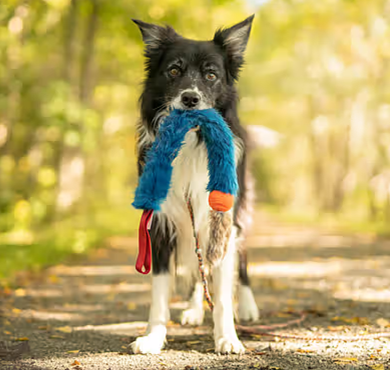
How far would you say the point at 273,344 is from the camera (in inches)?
161

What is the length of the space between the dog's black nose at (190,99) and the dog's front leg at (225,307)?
1.10m

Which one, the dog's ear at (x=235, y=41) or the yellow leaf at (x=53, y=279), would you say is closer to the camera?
the dog's ear at (x=235, y=41)

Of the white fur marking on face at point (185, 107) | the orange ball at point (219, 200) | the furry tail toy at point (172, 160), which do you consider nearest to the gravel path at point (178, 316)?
the furry tail toy at point (172, 160)

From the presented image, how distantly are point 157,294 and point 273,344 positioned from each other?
989 mm

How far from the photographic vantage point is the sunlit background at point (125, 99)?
33.2 feet

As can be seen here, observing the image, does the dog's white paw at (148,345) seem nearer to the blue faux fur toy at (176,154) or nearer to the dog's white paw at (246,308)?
the blue faux fur toy at (176,154)

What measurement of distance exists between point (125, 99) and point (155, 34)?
54.0 ft

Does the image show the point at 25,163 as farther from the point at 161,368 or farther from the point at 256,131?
the point at 161,368

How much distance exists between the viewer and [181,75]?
12.8ft

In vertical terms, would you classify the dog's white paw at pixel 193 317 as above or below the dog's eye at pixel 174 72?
below

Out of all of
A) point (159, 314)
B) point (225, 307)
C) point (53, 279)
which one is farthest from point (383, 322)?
point (53, 279)

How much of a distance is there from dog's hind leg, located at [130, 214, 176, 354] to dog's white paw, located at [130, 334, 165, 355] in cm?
6

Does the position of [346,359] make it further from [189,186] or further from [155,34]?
[155,34]

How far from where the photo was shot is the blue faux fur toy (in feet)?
12.3
